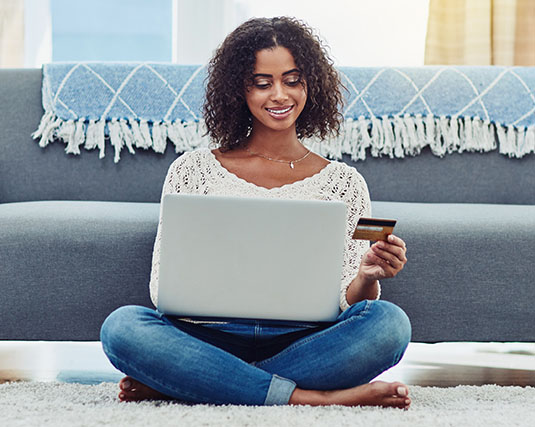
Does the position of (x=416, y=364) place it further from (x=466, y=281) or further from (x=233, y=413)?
(x=233, y=413)

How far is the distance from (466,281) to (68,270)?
89 cm

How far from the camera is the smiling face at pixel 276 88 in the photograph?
1448 mm

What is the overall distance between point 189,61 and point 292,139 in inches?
58.0

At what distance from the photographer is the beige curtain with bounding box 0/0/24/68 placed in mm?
2695

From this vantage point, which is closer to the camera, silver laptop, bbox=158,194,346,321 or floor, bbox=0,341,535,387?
silver laptop, bbox=158,194,346,321

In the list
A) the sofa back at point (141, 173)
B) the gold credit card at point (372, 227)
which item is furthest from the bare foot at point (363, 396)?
the sofa back at point (141, 173)

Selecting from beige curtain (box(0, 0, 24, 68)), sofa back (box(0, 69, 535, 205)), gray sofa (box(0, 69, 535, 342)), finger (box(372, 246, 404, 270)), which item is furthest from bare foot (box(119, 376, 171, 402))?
beige curtain (box(0, 0, 24, 68))

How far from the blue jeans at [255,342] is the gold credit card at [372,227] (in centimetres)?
19

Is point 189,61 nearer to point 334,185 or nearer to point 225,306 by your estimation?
point 334,185

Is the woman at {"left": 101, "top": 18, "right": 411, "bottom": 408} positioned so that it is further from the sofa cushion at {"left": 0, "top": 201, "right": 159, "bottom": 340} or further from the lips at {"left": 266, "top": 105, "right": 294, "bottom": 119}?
the sofa cushion at {"left": 0, "top": 201, "right": 159, "bottom": 340}

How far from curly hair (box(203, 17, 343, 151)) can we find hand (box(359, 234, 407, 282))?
0.45 m

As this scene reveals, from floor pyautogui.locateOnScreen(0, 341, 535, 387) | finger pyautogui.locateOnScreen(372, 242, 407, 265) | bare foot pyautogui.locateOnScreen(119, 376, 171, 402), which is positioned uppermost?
finger pyautogui.locateOnScreen(372, 242, 407, 265)

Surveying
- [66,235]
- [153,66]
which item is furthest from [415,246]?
[153,66]

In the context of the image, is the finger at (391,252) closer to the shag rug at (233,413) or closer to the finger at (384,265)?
the finger at (384,265)
